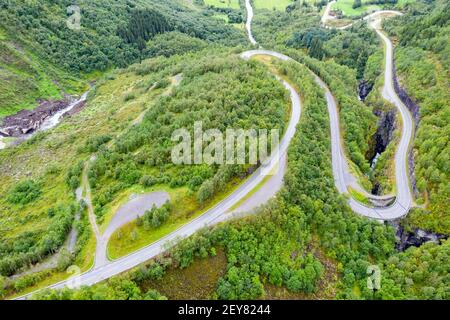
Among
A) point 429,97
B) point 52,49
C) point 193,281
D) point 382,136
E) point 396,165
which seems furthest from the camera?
point 52,49

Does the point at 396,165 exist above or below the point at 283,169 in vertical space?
below

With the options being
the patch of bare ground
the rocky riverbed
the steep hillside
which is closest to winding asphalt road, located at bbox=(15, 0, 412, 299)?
the patch of bare ground

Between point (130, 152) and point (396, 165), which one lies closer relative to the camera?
point (130, 152)

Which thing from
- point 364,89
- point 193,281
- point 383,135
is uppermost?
point 364,89

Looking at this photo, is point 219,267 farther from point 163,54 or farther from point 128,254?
point 163,54

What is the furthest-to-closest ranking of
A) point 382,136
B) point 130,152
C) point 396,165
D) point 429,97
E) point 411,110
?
point 382,136
point 411,110
point 429,97
point 396,165
point 130,152

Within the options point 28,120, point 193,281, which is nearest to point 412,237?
point 193,281

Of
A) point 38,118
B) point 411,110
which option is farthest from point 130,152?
point 411,110

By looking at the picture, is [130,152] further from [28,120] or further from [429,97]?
[429,97]
